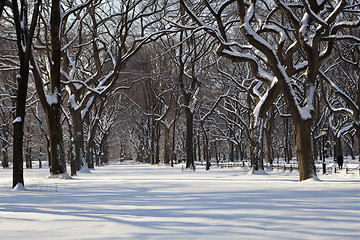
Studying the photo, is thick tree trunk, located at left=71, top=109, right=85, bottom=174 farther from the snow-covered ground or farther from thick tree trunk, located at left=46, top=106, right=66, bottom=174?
the snow-covered ground

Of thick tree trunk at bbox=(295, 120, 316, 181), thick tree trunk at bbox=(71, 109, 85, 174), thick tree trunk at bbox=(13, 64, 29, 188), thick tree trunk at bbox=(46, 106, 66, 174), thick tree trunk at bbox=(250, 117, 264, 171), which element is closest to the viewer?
thick tree trunk at bbox=(13, 64, 29, 188)

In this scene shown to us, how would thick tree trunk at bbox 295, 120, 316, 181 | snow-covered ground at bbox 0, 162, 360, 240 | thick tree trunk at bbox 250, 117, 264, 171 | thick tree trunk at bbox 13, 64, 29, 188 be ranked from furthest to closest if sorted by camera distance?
thick tree trunk at bbox 250, 117, 264, 171
thick tree trunk at bbox 295, 120, 316, 181
thick tree trunk at bbox 13, 64, 29, 188
snow-covered ground at bbox 0, 162, 360, 240

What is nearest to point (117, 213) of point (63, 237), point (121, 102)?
point (63, 237)

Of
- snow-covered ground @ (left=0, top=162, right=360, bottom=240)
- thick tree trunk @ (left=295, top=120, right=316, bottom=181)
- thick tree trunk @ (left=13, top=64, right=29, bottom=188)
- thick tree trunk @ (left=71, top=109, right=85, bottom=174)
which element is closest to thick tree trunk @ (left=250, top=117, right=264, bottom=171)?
thick tree trunk @ (left=295, top=120, right=316, bottom=181)

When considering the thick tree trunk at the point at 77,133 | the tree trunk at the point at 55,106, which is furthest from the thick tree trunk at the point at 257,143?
the thick tree trunk at the point at 77,133

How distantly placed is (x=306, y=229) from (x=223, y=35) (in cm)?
1339

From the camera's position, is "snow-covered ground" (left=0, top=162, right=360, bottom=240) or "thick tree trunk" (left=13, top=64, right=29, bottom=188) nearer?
"snow-covered ground" (left=0, top=162, right=360, bottom=240)

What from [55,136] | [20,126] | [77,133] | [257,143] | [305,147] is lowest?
[305,147]

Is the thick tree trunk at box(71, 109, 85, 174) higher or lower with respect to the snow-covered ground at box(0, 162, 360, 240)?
higher

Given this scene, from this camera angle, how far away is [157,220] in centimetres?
750

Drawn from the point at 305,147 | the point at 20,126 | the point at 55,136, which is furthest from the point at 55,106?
the point at 305,147

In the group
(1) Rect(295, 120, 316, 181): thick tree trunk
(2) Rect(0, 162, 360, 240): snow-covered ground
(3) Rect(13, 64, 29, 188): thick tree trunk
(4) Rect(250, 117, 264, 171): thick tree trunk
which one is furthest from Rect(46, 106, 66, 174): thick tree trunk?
(4) Rect(250, 117, 264, 171): thick tree trunk

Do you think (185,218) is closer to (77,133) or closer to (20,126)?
(20,126)

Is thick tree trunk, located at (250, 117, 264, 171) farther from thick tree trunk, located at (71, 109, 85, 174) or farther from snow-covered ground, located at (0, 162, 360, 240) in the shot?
snow-covered ground, located at (0, 162, 360, 240)
